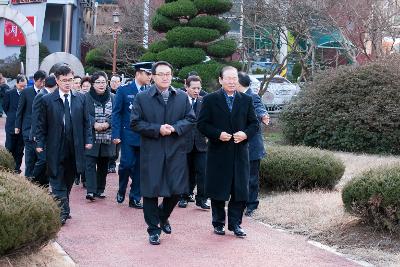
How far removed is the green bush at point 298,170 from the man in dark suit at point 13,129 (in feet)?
13.9

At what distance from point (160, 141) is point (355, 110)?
337 inches

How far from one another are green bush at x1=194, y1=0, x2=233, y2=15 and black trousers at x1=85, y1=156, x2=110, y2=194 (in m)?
9.26

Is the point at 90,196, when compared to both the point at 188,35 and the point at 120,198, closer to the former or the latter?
the point at 120,198

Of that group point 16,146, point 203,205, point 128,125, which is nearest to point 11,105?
point 16,146

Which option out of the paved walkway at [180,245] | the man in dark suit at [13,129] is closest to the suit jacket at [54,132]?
Answer: the paved walkway at [180,245]

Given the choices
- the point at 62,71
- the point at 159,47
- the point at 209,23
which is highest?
the point at 209,23

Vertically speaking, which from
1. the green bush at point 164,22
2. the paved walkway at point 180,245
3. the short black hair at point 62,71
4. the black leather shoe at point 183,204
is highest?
the green bush at point 164,22

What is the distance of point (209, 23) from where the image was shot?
18984 millimetres

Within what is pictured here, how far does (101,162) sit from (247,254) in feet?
13.1

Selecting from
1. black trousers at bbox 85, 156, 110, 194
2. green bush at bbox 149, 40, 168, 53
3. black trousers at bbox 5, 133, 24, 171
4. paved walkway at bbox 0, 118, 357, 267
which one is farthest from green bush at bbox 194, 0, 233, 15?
paved walkway at bbox 0, 118, 357, 267

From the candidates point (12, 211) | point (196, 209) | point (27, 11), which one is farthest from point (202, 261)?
point (27, 11)

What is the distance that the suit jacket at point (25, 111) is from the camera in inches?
444

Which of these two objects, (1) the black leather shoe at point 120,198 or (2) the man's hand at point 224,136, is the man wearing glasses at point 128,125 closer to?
(1) the black leather shoe at point 120,198

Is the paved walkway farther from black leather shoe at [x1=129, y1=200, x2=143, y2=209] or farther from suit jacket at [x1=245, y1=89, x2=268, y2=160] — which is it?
suit jacket at [x1=245, y1=89, x2=268, y2=160]
